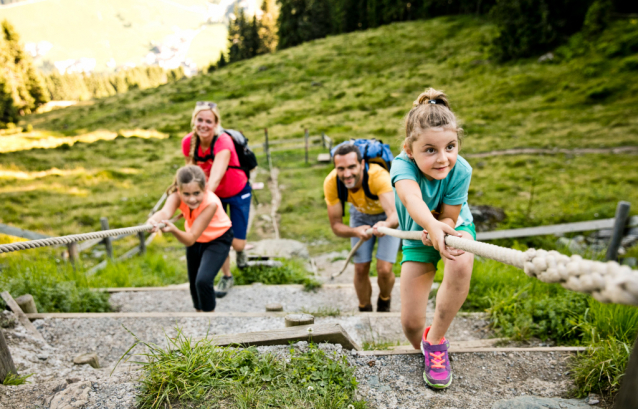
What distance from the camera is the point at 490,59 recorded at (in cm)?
3412

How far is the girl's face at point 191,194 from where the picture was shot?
4008 mm

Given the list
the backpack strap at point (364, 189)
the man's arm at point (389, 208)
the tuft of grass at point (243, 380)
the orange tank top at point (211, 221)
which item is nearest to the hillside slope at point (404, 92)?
the backpack strap at point (364, 189)

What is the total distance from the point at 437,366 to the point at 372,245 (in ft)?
6.86

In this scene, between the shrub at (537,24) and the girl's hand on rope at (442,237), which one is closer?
the girl's hand on rope at (442,237)

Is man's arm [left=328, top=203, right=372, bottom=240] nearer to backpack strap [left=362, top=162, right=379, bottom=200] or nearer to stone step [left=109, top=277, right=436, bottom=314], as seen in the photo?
backpack strap [left=362, top=162, right=379, bottom=200]

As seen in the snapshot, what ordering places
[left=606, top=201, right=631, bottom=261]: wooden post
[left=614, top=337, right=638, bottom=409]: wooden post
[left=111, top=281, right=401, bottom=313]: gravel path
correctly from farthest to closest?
[left=606, top=201, right=631, bottom=261]: wooden post < [left=111, top=281, right=401, bottom=313]: gravel path < [left=614, top=337, right=638, bottom=409]: wooden post

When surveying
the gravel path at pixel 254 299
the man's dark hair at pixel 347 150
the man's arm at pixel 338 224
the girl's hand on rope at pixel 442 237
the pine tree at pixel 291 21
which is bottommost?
the gravel path at pixel 254 299

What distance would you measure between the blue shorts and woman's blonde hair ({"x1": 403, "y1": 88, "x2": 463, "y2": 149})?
3306 mm

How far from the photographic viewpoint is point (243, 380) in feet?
7.11

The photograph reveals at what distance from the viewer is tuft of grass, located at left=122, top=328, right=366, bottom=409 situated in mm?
2027

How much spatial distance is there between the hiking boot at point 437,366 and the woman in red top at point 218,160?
312 cm

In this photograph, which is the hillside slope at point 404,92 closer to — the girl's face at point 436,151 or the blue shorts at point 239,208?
the blue shorts at point 239,208

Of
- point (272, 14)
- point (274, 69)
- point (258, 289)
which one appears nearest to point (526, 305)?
point (258, 289)

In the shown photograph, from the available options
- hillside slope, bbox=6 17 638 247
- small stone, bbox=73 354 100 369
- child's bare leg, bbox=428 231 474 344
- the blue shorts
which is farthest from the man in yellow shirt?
hillside slope, bbox=6 17 638 247
